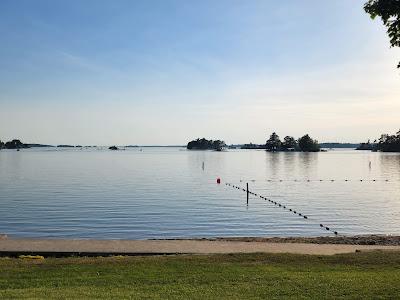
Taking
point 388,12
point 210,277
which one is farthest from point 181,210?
point 388,12

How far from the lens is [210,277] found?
15.0 meters

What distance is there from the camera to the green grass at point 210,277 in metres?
12.9

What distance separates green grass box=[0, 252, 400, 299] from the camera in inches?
508

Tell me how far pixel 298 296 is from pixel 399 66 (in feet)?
22.0

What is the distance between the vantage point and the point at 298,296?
1272cm

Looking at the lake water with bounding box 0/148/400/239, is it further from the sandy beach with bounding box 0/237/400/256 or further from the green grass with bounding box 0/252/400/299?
the green grass with bounding box 0/252/400/299

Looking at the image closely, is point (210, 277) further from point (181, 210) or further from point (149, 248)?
point (181, 210)

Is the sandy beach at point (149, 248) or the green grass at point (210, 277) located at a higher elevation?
the green grass at point (210, 277)

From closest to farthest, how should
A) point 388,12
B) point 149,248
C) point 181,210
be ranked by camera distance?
point 388,12
point 149,248
point 181,210

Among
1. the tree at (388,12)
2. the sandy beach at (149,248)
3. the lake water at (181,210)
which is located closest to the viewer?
the tree at (388,12)

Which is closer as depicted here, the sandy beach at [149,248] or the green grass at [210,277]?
the green grass at [210,277]

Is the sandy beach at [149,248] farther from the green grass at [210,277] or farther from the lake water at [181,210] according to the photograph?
the lake water at [181,210]

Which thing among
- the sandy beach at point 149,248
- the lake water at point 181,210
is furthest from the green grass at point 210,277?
the lake water at point 181,210

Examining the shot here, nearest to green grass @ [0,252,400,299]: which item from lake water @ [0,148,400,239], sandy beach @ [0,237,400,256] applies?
sandy beach @ [0,237,400,256]
